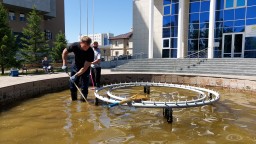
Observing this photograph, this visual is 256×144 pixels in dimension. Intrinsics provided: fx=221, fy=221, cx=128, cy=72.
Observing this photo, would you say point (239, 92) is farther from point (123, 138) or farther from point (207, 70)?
point (123, 138)

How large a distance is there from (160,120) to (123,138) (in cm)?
145

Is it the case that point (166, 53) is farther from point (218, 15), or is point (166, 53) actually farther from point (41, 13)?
point (41, 13)

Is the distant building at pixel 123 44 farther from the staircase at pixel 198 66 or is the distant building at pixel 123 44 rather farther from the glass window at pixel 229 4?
the staircase at pixel 198 66

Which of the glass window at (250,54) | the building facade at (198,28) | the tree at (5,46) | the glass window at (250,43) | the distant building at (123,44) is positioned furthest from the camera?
the distant building at (123,44)

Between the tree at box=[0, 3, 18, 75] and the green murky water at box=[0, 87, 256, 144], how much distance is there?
11.4 meters

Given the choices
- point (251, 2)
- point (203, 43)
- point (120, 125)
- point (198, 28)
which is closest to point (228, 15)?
point (251, 2)

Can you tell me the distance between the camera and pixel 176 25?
79.6 ft

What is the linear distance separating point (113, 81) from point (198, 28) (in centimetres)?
1345

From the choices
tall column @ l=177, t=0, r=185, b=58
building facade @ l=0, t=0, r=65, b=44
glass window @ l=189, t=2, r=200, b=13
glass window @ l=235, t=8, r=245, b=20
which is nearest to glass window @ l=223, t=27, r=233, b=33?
glass window @ l=235, t=8, r=245, b=20

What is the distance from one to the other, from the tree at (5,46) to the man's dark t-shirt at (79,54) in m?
12.4

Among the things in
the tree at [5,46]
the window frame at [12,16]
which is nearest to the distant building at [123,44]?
the window frame at [12,16]

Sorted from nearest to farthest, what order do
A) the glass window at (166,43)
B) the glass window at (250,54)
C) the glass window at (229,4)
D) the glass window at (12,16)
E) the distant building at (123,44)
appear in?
the glass window at (250,54)
the glass window at (229,4)
the glass window at (166,43)
the glass window at (12,16)
the distant building at (123,44)

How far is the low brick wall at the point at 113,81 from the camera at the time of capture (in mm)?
7481

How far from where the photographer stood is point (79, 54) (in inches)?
253
